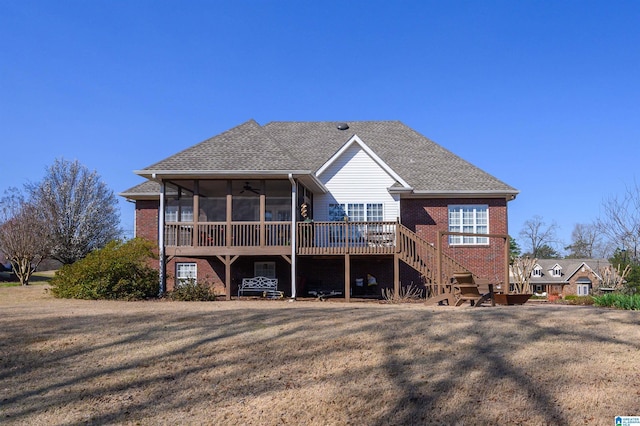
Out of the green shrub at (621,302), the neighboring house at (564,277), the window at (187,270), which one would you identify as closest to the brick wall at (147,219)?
the window at (187,270)

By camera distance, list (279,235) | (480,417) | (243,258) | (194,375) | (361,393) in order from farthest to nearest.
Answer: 1. (243,258)
2. (279,235)
3. (194,375)
4. (361,393)
5. (480,417)

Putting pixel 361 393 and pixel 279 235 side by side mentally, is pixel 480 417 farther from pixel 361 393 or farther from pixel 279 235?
pixel 279 235

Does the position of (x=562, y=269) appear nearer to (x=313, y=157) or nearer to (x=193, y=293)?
(x=313, y=157)

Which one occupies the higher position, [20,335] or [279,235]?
[279,235]

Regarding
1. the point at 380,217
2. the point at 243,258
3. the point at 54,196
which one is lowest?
the point at 243,258

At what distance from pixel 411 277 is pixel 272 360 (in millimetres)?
14680

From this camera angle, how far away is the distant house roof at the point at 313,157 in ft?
63.5

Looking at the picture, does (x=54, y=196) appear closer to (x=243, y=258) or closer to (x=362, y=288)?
(x=243, y=258)

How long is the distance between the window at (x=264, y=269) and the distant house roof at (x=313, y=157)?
408 cm

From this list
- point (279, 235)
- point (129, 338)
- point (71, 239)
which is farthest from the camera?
point (71, 239)

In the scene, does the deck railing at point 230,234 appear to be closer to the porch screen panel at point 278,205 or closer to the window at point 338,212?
the porch screen panel at point 278,205

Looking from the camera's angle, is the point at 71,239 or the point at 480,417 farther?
the point at 71,239

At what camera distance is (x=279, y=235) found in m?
20.0

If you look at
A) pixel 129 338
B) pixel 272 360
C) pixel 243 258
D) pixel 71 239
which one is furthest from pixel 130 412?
pixel 71 239
